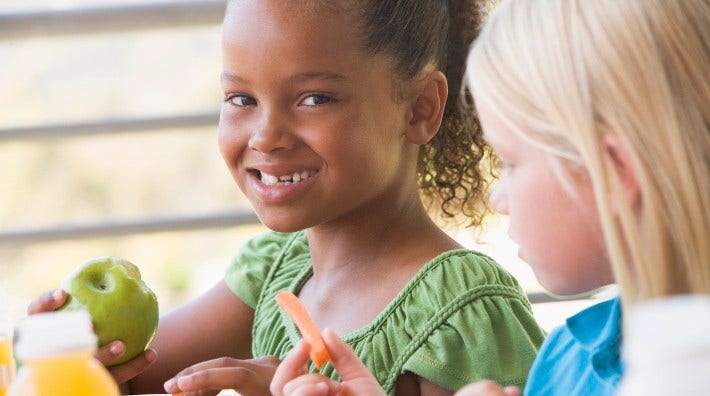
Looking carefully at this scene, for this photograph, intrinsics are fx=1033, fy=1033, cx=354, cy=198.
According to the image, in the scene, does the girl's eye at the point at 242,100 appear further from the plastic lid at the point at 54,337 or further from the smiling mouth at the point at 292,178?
the plastic lid at the point at 54,337

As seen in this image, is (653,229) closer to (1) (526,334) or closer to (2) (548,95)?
(2) (548,95)

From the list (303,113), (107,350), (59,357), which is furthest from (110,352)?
(59,357)

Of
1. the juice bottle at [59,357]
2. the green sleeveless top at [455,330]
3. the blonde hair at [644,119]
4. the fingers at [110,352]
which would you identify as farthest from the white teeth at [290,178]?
the juice bottle at [59,357]

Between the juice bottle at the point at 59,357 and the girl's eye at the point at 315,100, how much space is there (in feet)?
2.25

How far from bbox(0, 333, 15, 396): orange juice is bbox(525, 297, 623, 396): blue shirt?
559mm

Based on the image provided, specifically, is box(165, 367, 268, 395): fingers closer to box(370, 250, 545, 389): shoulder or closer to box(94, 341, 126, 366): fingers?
box(94, 341, 126, 366): fingers

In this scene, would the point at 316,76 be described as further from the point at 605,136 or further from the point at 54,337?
the point at 54,337

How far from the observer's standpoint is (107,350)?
47.9 inches

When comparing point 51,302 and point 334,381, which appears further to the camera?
point 51,302

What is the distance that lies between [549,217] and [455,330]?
1.42 ft

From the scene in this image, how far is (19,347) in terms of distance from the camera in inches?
28.4

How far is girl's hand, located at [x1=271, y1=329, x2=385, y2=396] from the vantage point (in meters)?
1.00

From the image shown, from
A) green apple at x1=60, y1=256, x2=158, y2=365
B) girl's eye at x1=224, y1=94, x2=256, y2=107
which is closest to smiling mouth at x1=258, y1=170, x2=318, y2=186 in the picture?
girl's eye at x1=224, y1=94, x2=256, y2=107

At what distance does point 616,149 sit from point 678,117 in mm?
54
